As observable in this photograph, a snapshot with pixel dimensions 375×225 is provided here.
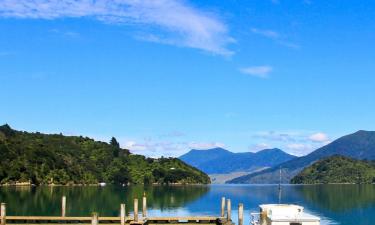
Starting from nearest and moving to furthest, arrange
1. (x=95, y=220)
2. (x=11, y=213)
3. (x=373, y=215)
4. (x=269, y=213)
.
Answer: (x=95, y=220) < (x=269, y=213) < (x=11, y=213) < (x=373, y=215)

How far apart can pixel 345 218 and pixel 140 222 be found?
51.5 m

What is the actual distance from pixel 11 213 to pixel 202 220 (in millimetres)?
33074

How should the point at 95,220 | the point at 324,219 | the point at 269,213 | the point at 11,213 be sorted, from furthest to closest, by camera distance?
the point at 324,219
the point at 11,213
the point at 269,213
the point at 95,220

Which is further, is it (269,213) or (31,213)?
(31,213)

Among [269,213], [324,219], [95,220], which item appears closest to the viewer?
[95,220]

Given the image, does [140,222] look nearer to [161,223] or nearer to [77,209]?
[161,223]

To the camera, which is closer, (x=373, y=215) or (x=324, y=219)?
(x=324, y=219)

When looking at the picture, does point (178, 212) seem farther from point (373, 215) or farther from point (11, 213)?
point (373, 215)

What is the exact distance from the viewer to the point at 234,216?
8688cm

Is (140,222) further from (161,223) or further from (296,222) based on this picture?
(296,222)

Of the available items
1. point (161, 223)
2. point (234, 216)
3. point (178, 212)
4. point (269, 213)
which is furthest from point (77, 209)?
point (269, 213)

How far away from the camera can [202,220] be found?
214 feet

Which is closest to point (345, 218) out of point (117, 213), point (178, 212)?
point (178, 212)

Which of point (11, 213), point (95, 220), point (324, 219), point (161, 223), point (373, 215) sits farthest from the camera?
point (373, 215)
